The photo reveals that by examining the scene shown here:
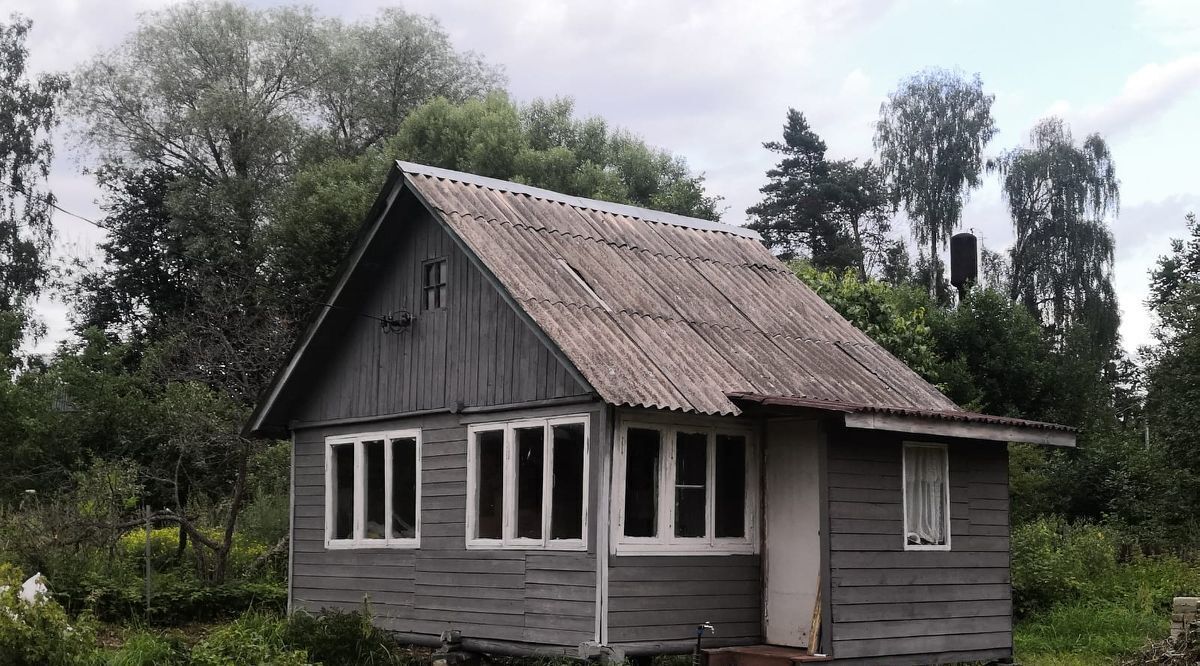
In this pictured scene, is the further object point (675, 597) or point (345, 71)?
point (345, 71)

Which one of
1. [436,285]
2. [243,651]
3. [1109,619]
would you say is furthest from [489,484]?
[1109,619]

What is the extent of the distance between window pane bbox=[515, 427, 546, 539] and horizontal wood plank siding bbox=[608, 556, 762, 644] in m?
1.26

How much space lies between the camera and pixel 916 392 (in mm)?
15227

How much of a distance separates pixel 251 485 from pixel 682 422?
50.8ft

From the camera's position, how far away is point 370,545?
15.7 meters

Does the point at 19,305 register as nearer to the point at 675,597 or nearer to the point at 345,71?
the point at 345,71

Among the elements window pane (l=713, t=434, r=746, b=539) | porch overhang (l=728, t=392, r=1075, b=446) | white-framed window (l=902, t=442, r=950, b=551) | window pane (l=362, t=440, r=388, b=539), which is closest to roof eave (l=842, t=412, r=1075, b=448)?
porch overhang (l=728, t=392, r=1075, b=446)

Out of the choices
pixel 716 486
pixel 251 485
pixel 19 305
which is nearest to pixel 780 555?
pixel 716 486

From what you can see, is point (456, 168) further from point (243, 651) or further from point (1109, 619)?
point (243, 651)

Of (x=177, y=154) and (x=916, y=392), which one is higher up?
(x=177, y=154)

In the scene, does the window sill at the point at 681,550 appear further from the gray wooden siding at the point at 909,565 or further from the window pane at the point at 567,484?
the gray wooden siding at the point at 909,565

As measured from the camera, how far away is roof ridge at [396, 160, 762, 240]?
15.5 metres

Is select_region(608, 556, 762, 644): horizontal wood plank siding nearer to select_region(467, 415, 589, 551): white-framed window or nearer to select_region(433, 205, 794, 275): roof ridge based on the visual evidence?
select_region(467, 415, 589, 551): white-framed window

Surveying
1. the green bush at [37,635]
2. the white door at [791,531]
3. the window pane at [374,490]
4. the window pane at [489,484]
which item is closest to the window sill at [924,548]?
the white door at [791,531]
